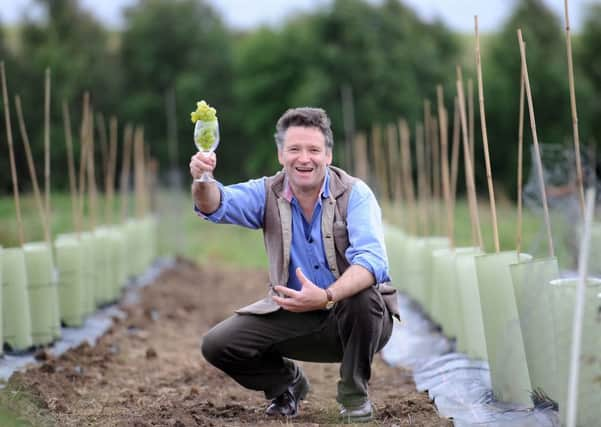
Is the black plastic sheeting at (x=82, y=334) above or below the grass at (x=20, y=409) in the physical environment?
below

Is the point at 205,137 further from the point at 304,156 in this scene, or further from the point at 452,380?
the point at 452,380

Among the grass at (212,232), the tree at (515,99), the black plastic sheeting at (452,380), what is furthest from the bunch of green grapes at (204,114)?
the tree at (515,99)

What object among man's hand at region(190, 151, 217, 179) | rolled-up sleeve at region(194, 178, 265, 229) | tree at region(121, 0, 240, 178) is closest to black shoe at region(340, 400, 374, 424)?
rolled-up sleeve at region(194, 178, 265, 229)

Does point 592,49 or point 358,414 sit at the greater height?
point 592,49

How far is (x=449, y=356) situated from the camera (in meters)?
4.84

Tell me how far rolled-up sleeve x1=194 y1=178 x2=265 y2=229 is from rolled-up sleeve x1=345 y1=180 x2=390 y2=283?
0.37 meters

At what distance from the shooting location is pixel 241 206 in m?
3.44

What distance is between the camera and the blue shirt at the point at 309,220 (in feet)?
10.9

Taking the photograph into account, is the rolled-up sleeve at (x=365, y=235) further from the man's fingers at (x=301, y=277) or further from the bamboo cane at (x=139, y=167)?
the bamboo cane at (x=139, y=167)

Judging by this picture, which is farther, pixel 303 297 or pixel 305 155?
pixel 305 155

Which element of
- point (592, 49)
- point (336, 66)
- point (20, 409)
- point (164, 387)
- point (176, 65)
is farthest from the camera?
point (176, 65)

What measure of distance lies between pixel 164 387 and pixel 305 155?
1828mm

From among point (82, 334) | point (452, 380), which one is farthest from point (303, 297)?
point (82, 334)

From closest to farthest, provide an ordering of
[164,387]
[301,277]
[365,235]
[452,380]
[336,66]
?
[301,277] → [365,235] → [452,380] → [164,387] → [336,66]
